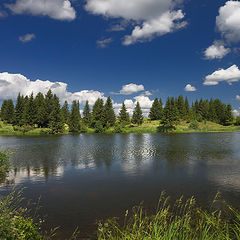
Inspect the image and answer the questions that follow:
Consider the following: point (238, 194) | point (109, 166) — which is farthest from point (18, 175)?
point (238, 194)

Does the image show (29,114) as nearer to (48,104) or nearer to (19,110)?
(48,104)

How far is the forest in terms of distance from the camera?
94875 mm

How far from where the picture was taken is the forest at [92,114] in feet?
311

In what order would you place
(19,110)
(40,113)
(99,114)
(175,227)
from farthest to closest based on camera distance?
(99,114) < (19,110) < (40,113) < (175,227)

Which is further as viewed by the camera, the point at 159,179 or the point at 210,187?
the point at 159,179

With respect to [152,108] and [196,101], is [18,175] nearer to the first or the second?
[152,108]

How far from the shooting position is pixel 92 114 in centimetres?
11669

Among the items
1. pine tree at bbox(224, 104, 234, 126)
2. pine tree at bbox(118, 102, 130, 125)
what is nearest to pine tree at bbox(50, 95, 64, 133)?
pine tree at bbox(118, 102, 130, 125)

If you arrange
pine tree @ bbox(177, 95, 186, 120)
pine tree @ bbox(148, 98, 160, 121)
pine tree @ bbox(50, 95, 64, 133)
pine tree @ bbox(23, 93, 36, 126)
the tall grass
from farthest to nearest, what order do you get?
pine tree @ bbox(148, 98, 160, 121)
pine tree @ bbox(177, 95, 186, 120)
pine tree @ bbox(23, 93, 36, 126)
pine tree @ bbox(50, 95, 64, 133)
the tall grass

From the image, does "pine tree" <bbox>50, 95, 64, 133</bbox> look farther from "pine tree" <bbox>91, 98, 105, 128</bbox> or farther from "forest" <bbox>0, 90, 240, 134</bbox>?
"pine tree" <bbox>91, 98, 105, 128</bbox>

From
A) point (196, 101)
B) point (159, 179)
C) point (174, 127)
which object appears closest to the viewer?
point (159, 179)

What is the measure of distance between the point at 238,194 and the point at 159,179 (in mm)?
6376

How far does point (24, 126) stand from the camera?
3629 inches

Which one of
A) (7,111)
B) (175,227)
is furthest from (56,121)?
(175,227)
